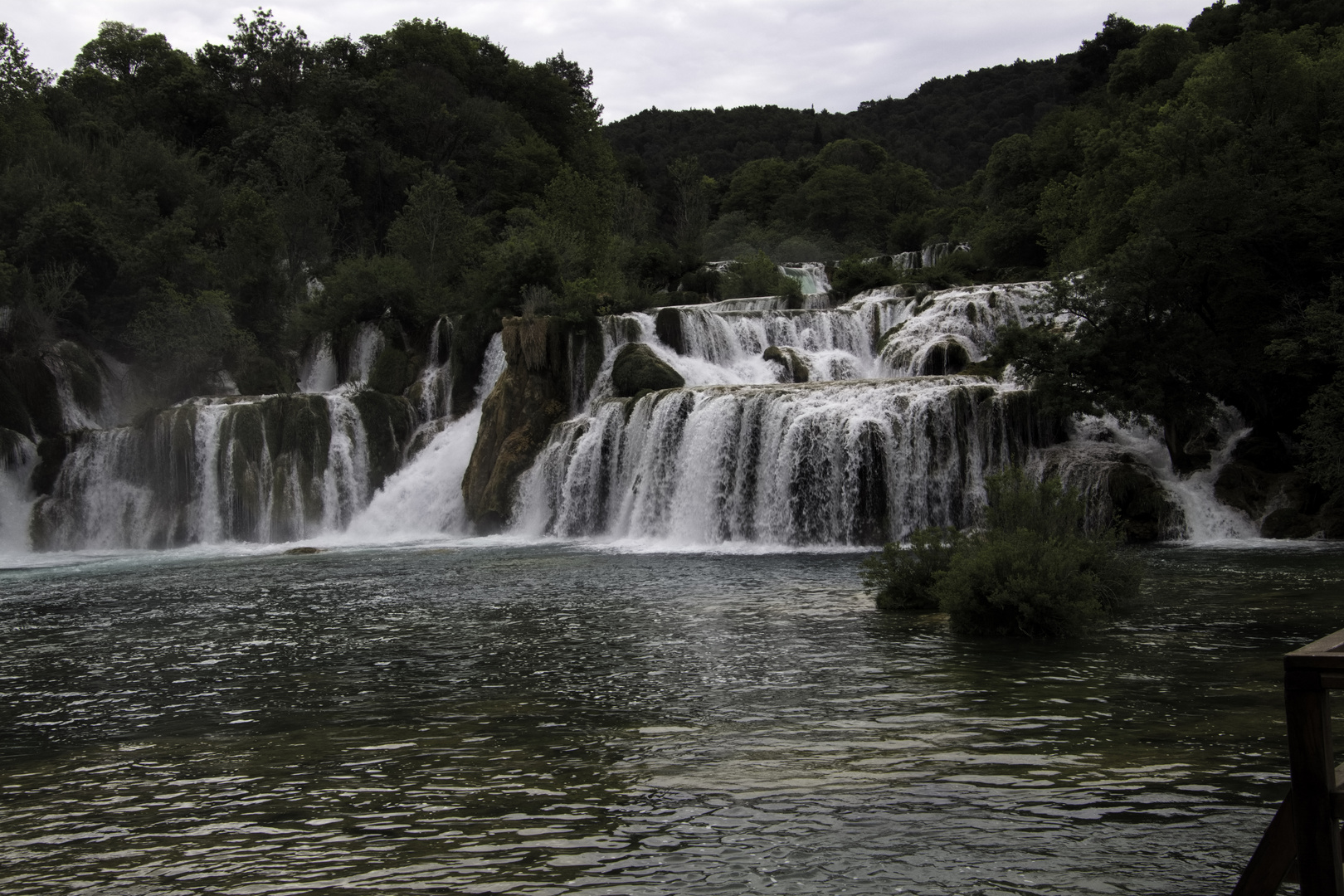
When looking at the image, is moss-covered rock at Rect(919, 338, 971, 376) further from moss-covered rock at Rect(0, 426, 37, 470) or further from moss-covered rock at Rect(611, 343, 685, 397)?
moss-covered rock at Rect(0, 426, 37, 470)

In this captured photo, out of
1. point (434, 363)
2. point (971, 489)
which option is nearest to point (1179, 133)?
point (971, 489)

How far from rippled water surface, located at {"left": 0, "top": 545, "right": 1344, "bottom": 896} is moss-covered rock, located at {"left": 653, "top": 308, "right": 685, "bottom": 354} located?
19427mm

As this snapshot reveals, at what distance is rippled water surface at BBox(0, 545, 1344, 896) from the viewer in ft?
19.2

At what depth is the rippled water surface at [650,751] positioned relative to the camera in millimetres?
5863

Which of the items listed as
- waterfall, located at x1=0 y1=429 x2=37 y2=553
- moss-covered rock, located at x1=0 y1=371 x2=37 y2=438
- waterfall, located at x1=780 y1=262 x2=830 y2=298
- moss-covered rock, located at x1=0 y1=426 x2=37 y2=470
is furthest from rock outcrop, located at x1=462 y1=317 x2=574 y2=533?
waterfall, located at x1=780 y1=262 x2=830 y2=298

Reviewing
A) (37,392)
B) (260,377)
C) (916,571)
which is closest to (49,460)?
(37,392)

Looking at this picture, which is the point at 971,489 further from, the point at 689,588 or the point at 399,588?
the point at 399,588

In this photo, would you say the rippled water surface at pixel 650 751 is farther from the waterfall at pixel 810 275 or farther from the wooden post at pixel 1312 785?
the waterfall at pixel 810 275

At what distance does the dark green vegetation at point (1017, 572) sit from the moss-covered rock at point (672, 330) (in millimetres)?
20448

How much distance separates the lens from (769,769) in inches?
297

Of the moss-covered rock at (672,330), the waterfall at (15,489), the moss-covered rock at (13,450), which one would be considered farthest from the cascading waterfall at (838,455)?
the moss-covered rock at (13,450)

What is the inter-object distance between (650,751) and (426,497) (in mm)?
26527

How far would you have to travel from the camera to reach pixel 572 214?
169ft

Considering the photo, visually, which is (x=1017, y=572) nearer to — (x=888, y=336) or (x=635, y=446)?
(x=635, y=446)
